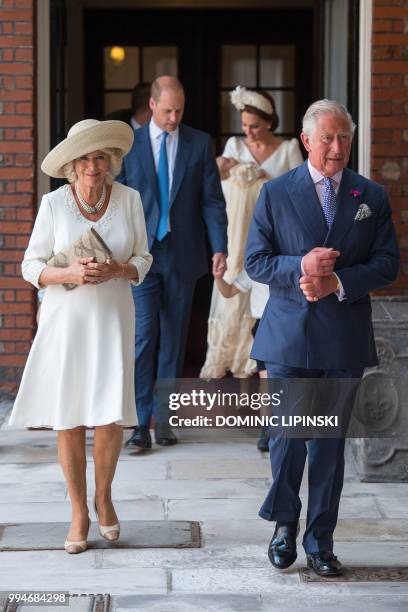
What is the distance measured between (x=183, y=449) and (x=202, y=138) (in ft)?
5.60

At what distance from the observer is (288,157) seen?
7238 mm

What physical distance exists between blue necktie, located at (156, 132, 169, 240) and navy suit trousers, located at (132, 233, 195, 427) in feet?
0.17

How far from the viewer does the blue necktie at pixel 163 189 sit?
22.8 ft

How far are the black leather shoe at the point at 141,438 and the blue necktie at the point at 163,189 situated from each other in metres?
1.04

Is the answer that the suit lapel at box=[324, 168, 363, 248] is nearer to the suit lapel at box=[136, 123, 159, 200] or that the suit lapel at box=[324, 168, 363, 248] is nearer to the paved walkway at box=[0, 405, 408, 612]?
the paved walkway at box=[0, 405, 408, 612]

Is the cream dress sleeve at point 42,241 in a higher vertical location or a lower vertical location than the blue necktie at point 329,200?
lower

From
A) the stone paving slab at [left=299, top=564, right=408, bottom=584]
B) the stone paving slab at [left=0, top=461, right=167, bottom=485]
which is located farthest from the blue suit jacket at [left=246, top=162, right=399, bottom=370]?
the stone paving slab at [left=0, top=461, right=167, bottom=485]

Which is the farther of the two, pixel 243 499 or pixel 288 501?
pixel 243 499

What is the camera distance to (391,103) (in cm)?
784

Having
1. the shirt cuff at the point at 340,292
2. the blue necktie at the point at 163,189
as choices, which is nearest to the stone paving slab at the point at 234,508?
the shirt cuff at the point at 340,292

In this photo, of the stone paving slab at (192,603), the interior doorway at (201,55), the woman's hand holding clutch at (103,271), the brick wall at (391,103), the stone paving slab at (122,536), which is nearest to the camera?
the stone paving slab at (192,603)

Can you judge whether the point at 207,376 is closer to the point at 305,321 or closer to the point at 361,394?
the point at 361,394

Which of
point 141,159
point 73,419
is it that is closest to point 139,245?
point 73,419

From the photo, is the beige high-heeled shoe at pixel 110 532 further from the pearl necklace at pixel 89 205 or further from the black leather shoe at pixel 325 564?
the pearl necklace at pixel 89 205
